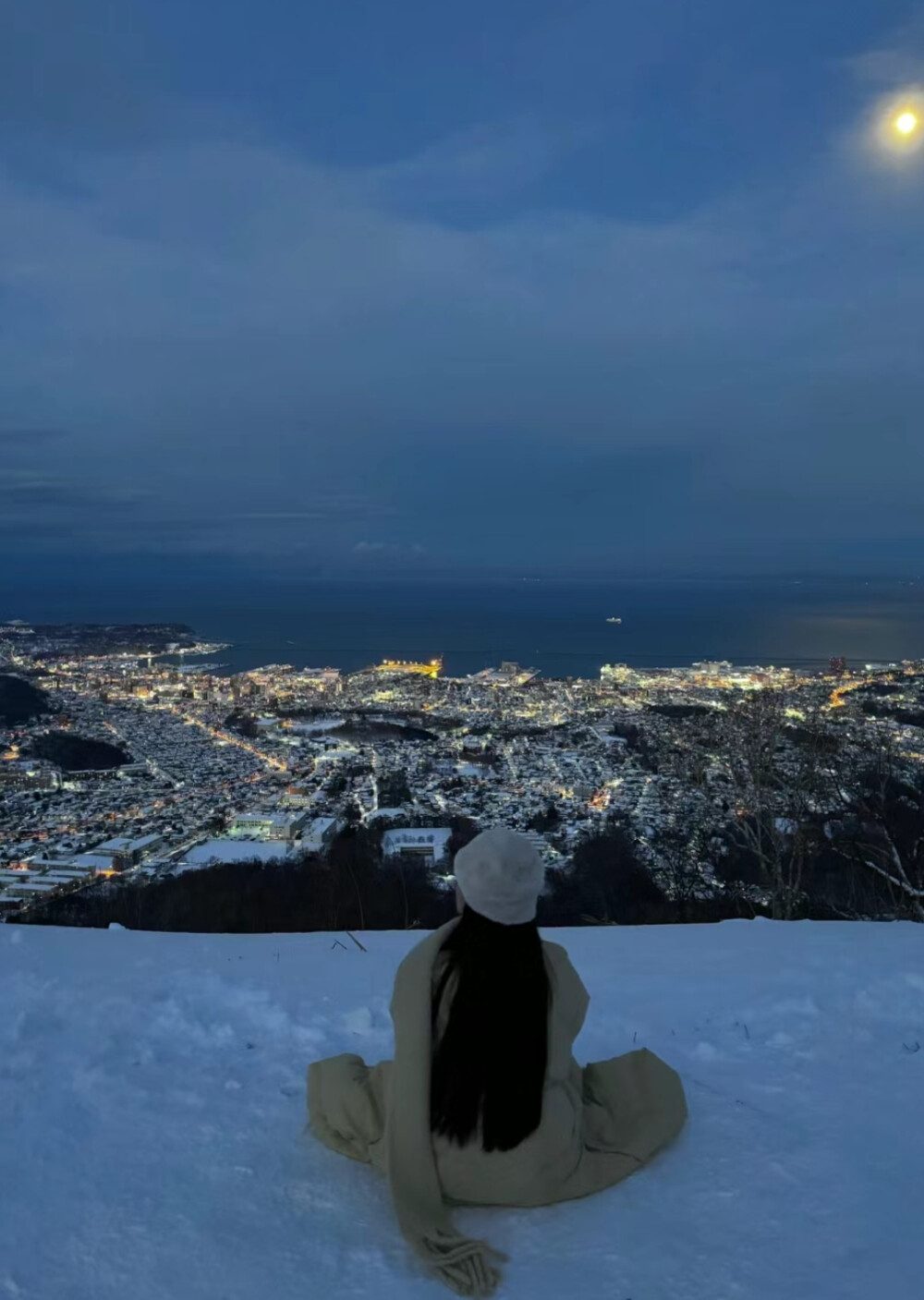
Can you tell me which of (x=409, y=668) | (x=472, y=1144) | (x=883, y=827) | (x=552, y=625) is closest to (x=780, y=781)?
(x=883, y=827)

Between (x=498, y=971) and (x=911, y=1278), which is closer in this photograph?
(x=911, y=1278)

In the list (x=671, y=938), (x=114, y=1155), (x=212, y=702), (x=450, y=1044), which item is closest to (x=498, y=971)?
(x=450, y=1044)

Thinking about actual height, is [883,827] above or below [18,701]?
above

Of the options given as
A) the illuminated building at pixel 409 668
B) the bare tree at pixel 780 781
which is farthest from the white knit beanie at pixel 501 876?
the illuminated building at pixel 409 668

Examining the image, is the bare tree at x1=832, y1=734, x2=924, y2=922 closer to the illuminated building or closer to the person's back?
the person's back

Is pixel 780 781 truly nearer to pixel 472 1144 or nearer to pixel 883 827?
pixel 883 827

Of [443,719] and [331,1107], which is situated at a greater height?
[331,1107]

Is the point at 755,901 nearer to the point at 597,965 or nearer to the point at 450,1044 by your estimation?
the point at 597,965
